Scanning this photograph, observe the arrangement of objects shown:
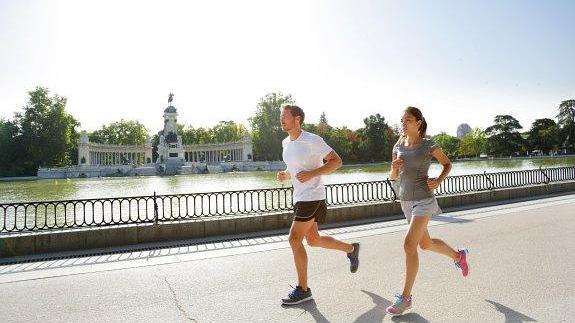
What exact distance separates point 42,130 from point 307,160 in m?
76.2

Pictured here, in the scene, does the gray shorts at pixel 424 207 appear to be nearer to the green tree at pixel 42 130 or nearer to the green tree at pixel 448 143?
the green tree at pixel 42 130

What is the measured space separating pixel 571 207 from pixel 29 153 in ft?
252

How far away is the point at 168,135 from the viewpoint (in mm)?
66875

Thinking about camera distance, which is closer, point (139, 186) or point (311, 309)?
point (311, 309)

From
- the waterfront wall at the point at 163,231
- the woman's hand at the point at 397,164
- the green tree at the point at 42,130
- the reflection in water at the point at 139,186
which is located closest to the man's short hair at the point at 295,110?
the woman's hand at the point at 397,164

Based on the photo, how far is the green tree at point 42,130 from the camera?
68938mm

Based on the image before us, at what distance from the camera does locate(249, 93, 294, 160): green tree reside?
91.3 meters

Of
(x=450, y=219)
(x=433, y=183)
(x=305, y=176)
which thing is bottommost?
(x=450, y=219)

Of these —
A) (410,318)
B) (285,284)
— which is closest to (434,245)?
(410,318)

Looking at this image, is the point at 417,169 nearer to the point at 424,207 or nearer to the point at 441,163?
the point at 441,163

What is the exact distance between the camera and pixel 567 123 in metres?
104

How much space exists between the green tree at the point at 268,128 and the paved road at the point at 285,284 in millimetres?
82573

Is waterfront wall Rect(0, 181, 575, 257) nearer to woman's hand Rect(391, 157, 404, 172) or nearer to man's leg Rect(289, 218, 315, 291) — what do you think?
man's leg Rect(289, 218, 315, 291)

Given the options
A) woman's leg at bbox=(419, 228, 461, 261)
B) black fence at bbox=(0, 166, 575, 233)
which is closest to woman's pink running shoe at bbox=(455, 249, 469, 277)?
woman's leg at bbox=(419, 228, 461, 261)
